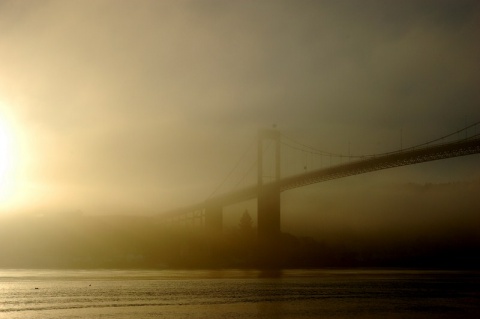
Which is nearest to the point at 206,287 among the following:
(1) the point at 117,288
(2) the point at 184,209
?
(1) the point at 117,288

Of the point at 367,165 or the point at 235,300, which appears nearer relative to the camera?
the point at 235,300

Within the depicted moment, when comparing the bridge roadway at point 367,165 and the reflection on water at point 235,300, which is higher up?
the bridge roadway at point 367,165

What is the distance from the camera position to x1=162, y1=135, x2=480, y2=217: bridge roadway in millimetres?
62500

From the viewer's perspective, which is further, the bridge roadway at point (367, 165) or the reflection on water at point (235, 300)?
the bridge roadway at point (367, 165)

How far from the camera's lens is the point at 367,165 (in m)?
72.9

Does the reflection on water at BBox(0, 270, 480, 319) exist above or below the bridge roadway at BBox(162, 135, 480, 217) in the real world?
below

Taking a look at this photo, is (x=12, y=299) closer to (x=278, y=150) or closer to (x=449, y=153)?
(x=449, y=153)

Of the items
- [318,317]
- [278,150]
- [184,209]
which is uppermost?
[278,150]

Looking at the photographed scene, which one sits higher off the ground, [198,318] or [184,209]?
[184,209]

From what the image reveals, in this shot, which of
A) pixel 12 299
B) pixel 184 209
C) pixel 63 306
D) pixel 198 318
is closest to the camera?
pixel 198 318

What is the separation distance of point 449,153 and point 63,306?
40.5 metres

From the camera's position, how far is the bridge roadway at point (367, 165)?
62.5 m

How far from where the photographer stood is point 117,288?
→ 179 feet

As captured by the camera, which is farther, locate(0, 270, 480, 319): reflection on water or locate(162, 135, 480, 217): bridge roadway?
locate(162, 135, 480, 217): bridge roadway
